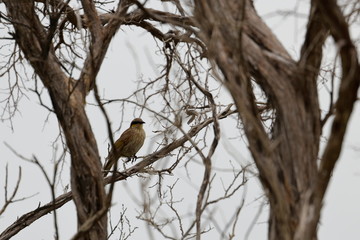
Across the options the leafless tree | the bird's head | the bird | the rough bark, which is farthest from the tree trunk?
the bird's head

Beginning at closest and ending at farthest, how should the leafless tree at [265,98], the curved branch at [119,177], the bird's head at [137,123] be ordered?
the leafless tree at [265,98] < the curved branch at [119,177] < the bird's head at [137,123]

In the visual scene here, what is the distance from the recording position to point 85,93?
4.49m

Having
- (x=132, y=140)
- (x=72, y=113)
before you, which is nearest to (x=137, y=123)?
(x=132, y=140)

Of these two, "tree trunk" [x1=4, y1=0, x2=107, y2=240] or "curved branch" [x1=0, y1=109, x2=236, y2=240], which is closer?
"tree trunk" [x1=4, y1=0, x2=107, y2=240]

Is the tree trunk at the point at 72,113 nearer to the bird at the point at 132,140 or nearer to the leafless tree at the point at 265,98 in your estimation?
the leafless tree at the point at 265,98

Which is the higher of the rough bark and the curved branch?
the curved branch

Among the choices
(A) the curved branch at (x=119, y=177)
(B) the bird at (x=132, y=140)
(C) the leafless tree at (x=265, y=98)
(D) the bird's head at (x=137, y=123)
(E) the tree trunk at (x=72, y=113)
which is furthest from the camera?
(D) the bird's head at (x=137, y=123)

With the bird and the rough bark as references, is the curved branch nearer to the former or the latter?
the rough bark

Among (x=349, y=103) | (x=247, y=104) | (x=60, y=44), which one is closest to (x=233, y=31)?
(x=247, y=104)

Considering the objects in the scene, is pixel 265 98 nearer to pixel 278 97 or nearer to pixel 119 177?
pixel 278 97

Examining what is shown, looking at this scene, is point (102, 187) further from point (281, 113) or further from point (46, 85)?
point (281, 113)

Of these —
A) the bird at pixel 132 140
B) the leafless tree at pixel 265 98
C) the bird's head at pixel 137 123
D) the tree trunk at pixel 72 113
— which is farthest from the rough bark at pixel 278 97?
the bird's head at pixel 137 123

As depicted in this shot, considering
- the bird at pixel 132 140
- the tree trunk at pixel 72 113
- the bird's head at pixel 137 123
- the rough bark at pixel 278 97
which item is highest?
the bird's head at pixel 137 123

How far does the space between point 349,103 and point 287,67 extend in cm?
64
